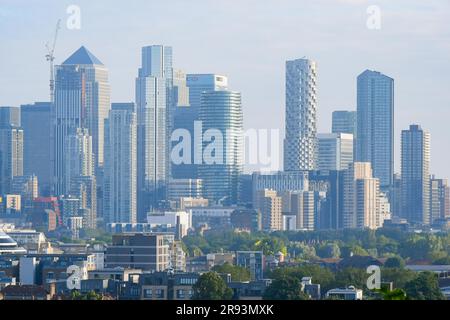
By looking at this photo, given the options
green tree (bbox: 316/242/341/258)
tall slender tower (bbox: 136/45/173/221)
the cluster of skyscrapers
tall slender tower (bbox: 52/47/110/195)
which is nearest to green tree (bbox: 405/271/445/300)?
green tree (bbox: 316/242/341/258)

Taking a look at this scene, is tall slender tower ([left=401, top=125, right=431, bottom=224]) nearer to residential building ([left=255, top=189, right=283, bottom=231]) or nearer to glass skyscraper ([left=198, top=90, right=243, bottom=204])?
residential building ([left=255, top=189, right=283, bottom=231])

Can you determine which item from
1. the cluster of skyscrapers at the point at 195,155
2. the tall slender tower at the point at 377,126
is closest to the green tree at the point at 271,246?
the cluster of skyscrapers at the point at 195,155

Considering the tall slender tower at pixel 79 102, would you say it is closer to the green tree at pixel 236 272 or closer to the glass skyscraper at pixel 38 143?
the glass skyscraper at pixel 38 143

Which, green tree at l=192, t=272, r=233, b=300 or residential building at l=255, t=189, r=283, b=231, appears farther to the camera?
residential building at l=255, t=189, r=283, b=231

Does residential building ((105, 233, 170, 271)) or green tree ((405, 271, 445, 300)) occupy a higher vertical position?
green tree ((405, 271, 445, 300))

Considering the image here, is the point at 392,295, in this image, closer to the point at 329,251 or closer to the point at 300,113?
the point at 329,251

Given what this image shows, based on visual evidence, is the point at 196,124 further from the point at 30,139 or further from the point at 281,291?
the point at 281,291

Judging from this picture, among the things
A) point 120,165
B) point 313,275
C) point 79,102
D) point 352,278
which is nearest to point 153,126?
point 120,165
